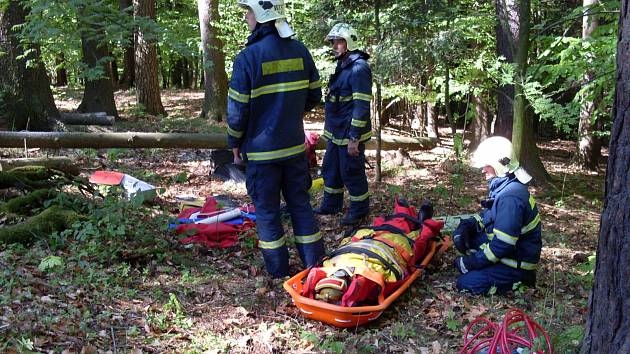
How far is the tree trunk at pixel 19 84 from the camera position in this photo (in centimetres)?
930

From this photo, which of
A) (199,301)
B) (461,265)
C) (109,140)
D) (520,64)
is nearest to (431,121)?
(520,64)

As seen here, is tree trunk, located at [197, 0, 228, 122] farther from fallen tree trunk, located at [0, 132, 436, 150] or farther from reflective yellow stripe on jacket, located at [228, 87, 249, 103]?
reflective yellow stripe on jacket, located at [228, 87, 249, 103]

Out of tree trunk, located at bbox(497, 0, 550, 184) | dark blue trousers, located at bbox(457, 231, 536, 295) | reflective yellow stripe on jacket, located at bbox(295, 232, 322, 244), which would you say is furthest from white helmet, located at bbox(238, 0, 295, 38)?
tree trunk, located at bbox(497, 0, 550, 184)

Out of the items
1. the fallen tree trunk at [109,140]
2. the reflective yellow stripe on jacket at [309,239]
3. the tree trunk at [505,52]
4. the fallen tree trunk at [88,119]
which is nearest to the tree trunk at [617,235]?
the reflective yellow stripe on jacket at [309,239]

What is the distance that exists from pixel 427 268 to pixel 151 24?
177 inches

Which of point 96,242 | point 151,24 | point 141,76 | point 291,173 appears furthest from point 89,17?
point 141,76

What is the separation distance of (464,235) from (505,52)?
5715mm

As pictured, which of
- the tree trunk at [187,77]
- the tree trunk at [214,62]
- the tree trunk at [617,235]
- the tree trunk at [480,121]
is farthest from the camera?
the tree trunk at [187,77]

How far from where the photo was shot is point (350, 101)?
21.7ft

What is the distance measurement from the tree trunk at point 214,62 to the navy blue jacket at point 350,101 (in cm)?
726

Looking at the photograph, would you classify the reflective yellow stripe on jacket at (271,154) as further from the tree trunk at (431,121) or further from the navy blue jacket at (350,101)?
the tree trunk at (431,121)

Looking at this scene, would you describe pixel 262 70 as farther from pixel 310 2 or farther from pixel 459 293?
pixel 310 2

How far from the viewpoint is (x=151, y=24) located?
671 cm

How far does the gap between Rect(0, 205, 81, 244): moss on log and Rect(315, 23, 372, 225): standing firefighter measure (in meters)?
3.11
